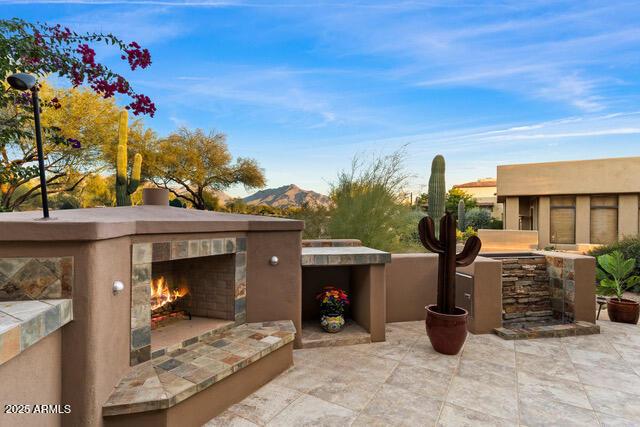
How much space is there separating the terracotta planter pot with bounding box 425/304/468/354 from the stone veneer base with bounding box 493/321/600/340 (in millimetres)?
1366

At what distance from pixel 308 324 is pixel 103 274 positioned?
3797mm

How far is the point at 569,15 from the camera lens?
22.7 ft

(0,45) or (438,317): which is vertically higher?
(0,45)

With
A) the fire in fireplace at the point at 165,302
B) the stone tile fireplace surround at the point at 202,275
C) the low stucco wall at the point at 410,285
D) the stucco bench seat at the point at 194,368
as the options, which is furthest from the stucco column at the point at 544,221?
the fire in fireplace at the point at 165,302

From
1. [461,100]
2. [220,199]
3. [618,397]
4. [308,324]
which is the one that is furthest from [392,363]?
[220,199]

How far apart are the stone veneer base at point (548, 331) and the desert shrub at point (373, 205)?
146 inches

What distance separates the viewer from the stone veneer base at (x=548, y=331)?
5.32 meters

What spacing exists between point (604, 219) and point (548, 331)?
54.1ft

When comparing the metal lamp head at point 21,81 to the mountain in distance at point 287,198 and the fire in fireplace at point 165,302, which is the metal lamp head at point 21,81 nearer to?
the fire in fireplace at point 165,302

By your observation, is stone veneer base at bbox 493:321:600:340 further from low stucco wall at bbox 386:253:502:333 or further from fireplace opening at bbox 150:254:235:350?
fireplace opening at bbox 150:254:235:350

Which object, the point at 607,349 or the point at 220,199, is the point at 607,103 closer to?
the point at 607,349

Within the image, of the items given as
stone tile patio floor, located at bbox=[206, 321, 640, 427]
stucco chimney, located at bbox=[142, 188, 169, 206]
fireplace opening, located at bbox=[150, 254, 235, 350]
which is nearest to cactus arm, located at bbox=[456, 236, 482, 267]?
stone tile patio floor, located at bbox=[206, 321, 640, 427]

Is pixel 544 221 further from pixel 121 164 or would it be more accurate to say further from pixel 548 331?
pixel 121 164

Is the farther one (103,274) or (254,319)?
(254,319)
